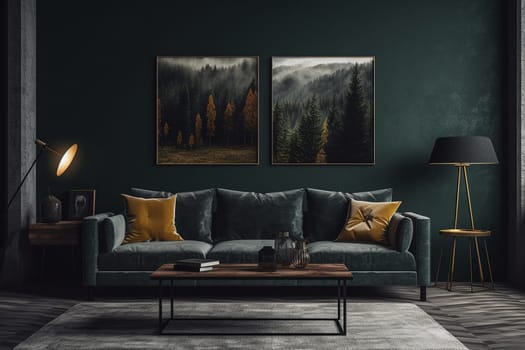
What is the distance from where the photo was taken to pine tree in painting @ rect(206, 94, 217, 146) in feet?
18.7

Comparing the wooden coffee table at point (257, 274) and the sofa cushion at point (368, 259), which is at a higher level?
the wooden coffee table at point (257, 274)

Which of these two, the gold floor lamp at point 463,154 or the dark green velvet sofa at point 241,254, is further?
the gold floor lamp at point 463,154

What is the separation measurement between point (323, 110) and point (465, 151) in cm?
142

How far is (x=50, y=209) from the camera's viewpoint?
5227 millimetres

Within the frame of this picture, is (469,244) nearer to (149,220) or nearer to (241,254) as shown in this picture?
(241,254)

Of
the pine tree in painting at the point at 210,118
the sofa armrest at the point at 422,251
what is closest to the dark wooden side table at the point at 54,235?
the pine tree in painting at the point at 210,118

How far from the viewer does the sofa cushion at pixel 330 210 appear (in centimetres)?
525

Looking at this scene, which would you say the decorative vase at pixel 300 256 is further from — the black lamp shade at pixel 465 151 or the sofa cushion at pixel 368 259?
the black lamp shade at pixel 465 151

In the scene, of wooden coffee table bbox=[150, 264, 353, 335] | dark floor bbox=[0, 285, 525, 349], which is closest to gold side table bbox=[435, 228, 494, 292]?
dark floor bbox=[0, 285, 525, 349]

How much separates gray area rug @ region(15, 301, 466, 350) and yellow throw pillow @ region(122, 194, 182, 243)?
662 millimetres

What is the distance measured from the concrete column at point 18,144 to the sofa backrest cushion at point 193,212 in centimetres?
105

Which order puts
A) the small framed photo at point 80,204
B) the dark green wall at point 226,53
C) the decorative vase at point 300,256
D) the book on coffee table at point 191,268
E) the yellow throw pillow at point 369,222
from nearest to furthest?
the book on coffee table at point 191,268 → the decorative vase at point 300,256 → the yellow throw pillow at point 369,222 → the small framed photo at point 80,204 → the dark green wall at point 226,53

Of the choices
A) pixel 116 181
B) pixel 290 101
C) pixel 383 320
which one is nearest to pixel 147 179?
pixel 116 181

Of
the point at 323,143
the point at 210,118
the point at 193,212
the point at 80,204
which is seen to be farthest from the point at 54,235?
the point at 323,143
